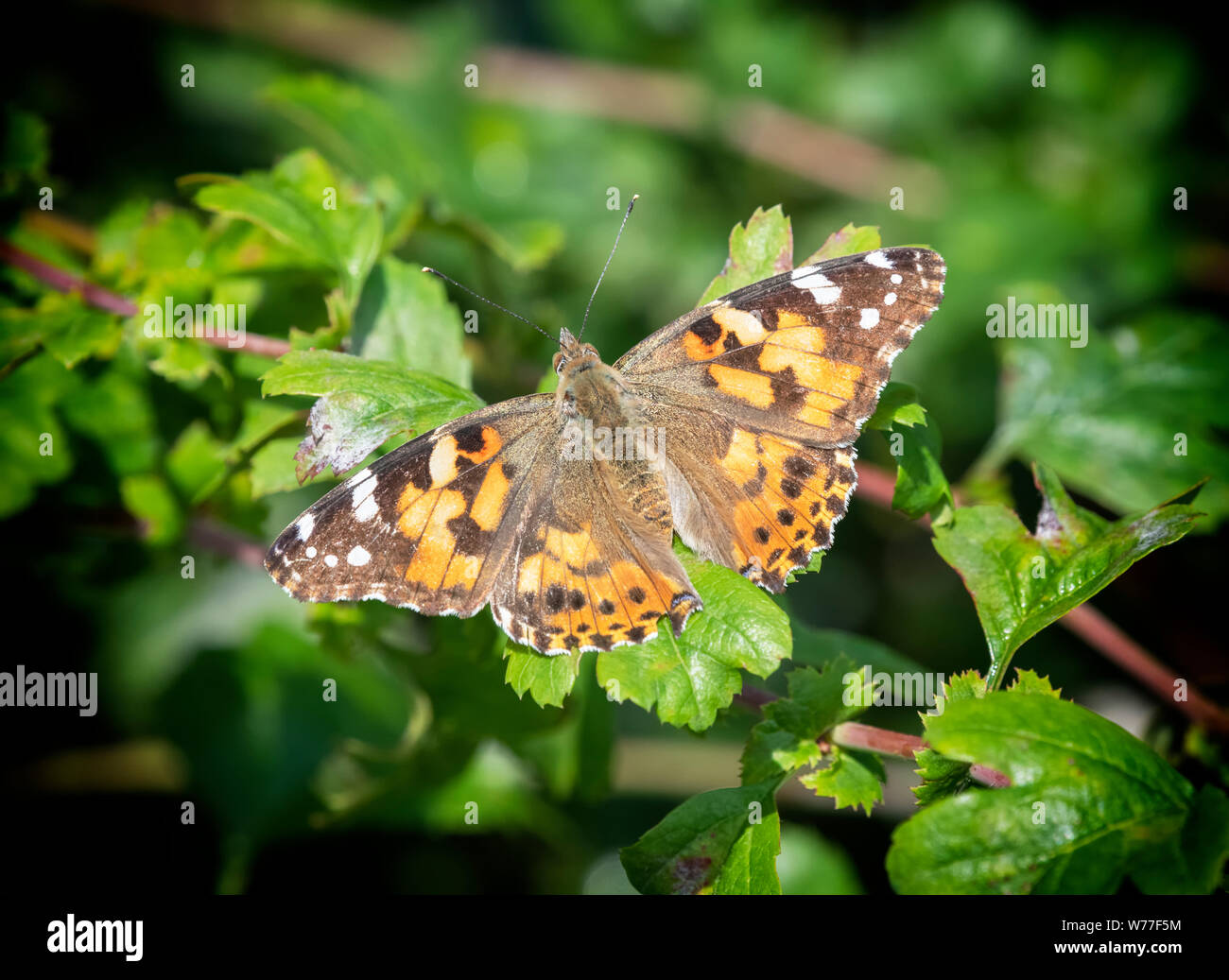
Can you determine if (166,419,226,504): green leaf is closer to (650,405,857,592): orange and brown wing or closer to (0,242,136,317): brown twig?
(0,242,136,317): brown twig

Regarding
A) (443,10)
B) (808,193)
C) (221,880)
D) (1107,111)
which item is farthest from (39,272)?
(1107,111)

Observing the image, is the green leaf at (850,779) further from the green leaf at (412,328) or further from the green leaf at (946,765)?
the green leaf at (412,328)

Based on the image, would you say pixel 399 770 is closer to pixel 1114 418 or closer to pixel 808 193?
pixel 1114 418

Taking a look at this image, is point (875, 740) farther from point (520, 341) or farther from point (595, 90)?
point (595, 90)

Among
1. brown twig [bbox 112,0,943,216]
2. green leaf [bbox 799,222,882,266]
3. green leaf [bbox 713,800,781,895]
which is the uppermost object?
brown twig [bbox 112,0,943,216]

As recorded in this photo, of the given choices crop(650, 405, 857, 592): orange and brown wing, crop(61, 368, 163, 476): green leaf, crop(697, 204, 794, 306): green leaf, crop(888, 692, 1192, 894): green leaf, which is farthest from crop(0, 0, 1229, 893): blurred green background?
crop(697, 204, 794, 306): green leaf

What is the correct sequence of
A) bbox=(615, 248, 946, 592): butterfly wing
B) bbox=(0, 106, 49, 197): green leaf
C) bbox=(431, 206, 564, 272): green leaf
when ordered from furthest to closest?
bbox=(431, 206, 564, 272): green leaf → bbox=(0, 106, 49, 197): green leaf → bbox=(615, 248, 946, 592): butterfly wing
